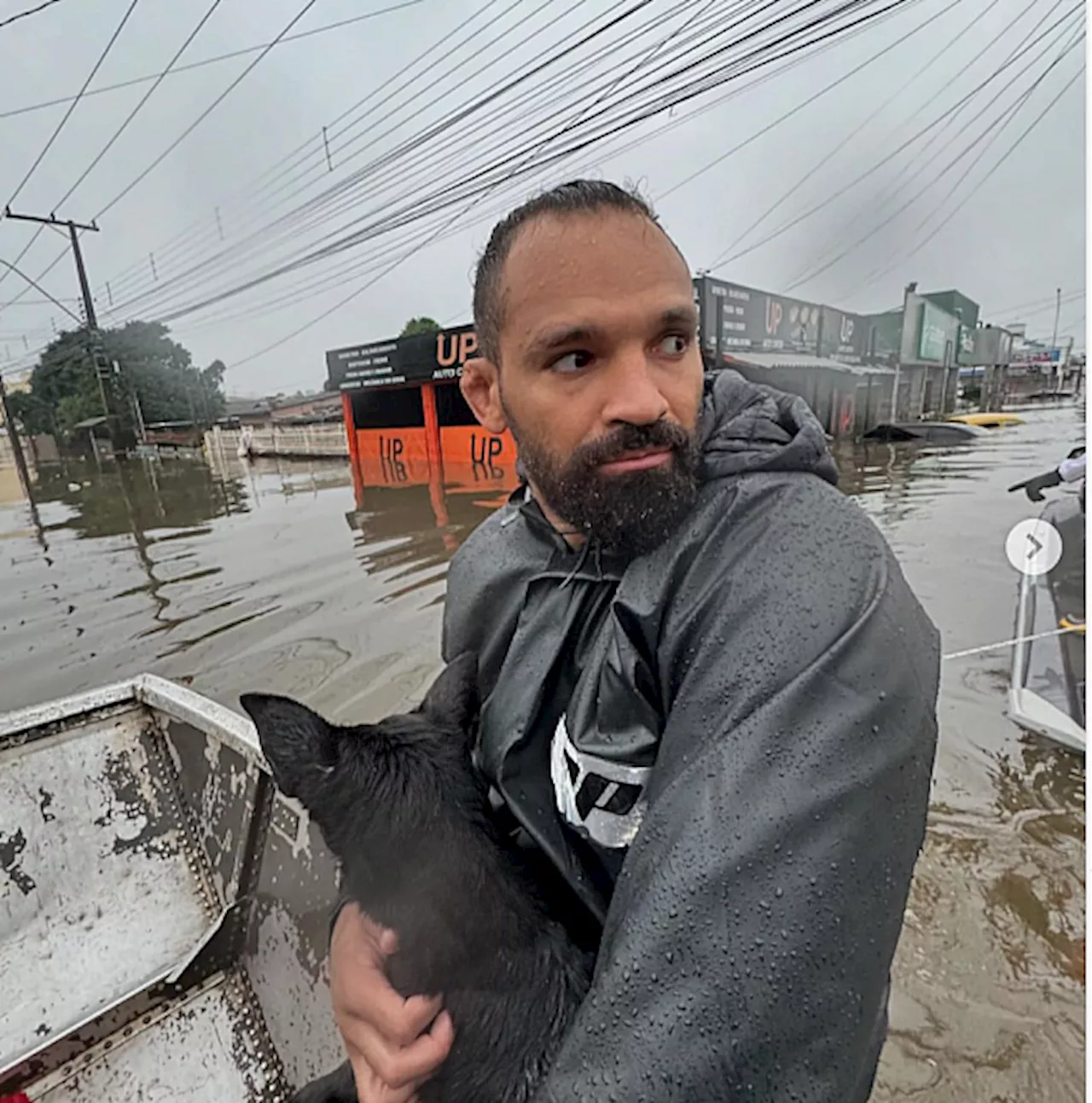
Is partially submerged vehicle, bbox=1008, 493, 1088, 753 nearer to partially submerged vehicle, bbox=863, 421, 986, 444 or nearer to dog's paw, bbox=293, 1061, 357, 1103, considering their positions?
dog's paw, bbox=293, 1061, 357, 1103

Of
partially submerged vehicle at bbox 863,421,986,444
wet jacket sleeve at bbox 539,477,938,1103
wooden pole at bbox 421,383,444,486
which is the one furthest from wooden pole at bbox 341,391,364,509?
wet jacket sleeve at bbox 539,477,938,1103

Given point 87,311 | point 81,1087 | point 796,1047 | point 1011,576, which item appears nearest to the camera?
point 796,1047

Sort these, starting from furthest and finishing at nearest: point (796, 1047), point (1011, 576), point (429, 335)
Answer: point (429, 335) → point (1011, 576) → point (796, 1047)

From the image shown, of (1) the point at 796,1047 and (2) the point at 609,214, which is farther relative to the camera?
(2) the point at 609,214

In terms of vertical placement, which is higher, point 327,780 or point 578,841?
point 327,780

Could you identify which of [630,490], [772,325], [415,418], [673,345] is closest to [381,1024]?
[630,490]

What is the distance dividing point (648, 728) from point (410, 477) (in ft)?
57.8

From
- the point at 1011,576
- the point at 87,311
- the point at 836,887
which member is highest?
the point at 87,311

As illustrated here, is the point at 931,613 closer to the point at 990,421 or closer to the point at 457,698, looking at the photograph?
the point at 457,698

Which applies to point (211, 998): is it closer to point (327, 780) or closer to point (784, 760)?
point (327, 780)

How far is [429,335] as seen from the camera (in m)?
19.4

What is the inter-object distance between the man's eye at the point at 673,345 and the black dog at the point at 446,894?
93 centimetres

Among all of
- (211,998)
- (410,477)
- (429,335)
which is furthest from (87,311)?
(211,998)

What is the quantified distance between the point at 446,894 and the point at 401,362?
68.2 ft
